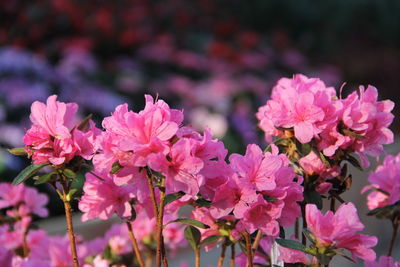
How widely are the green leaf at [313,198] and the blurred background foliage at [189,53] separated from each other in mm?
2252

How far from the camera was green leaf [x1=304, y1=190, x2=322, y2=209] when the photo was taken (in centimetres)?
107

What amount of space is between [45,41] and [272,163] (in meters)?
3.82

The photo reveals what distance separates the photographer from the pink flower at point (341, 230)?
3.06ft

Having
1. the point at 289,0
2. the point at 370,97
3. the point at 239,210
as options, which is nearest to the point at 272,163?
the point at 239,210

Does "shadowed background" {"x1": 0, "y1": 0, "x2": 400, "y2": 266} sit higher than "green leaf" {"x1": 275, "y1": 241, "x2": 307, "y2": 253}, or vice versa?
"shadowed background" {"x1": 0, "y1": 0, "x2": 400, "y2": 266}

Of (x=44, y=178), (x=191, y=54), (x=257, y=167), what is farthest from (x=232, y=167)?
(x=191, y=54)

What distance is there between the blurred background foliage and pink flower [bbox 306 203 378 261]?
2.37 m

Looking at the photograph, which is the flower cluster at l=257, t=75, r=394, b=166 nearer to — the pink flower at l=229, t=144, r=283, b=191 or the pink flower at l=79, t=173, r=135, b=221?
the pink flower at l=229, t=144, r=283, b=191

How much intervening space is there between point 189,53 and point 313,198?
158 inches

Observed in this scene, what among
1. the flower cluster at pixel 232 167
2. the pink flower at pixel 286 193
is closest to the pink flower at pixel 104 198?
the flower cluster at pixel 232 167

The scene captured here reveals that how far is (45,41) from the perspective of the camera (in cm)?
456

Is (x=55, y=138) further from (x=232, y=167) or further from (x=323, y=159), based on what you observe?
(x=323, y=159)

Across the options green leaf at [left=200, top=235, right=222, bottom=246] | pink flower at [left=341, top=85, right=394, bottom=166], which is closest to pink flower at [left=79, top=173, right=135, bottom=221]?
green leaf at [left=200, top=235, right=222, bottom=246]

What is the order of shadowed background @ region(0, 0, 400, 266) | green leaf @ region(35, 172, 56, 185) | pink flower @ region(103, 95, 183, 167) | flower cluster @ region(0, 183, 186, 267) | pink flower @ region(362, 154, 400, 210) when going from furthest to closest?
1. shadowed background @ region(0, 0, 400, 266)
2. flower cluster @ region(0, 183, 186, 267)
3. pink flower @ region(362, 154, 400, 210)
4. green leaf @ region(35, 172, 56, 185)
5. pink flower @ region(103, 95, 183, 167)
